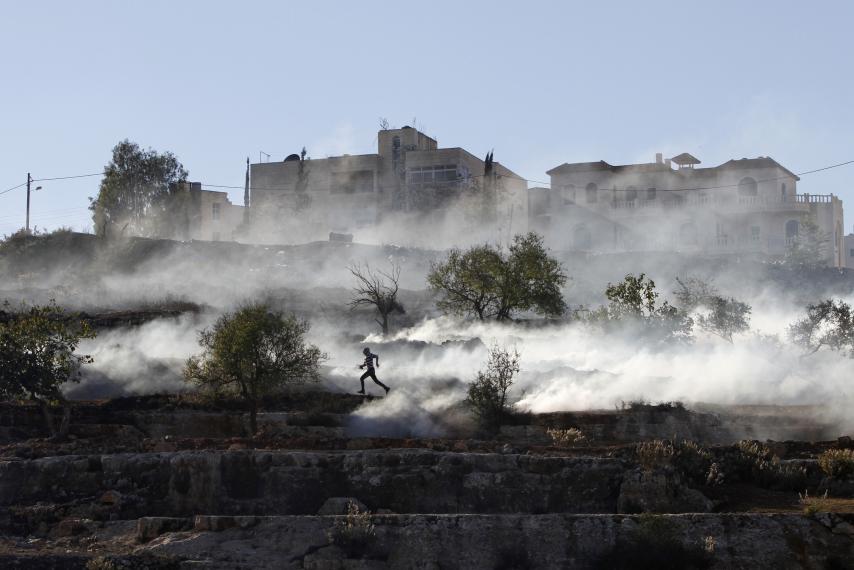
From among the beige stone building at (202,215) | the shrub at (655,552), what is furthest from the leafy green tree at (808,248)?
the shrub at (655,552)

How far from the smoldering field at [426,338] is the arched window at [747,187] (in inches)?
465

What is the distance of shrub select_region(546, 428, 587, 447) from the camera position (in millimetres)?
28500

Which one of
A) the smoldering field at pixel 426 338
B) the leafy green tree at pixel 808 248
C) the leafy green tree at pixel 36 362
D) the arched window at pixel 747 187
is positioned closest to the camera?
the leafy green tree at pixel 36 362

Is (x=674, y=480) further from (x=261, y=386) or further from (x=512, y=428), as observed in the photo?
(x=261, y=386)

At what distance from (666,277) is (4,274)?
38.6m

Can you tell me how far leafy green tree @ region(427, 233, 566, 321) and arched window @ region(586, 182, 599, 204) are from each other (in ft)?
119

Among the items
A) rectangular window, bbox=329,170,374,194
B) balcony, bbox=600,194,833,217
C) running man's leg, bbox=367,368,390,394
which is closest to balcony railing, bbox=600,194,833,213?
balcony, bbox=600,194,833,217

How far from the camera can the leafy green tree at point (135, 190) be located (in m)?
85.7

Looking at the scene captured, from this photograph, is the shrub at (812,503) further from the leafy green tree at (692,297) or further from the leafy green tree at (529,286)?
the leafy green tree at (692,297)

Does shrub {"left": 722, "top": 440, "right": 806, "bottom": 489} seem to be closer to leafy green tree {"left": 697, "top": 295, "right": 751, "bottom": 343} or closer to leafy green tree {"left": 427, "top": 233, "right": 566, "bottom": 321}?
leafy green tree {"left": 427, "top": 233, "right": 566, "bottom": 321}

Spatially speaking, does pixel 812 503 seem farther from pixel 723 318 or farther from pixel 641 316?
pixel 723 318

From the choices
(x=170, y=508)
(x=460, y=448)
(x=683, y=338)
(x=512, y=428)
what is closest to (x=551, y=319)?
(x=683, y=338)

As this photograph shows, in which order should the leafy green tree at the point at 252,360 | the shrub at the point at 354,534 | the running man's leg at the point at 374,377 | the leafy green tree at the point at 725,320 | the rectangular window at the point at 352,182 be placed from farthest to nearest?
the rectangular window at the point at 352,182
the leafy green tree at the point at 725,320
the running man's leg at the point at 374,377
the leafy green tree at the point at 252,360
the shrub at the point at 354,534

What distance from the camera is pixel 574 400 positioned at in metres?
36.0
